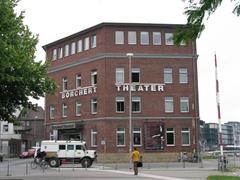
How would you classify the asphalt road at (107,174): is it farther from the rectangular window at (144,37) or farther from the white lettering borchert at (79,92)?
the rectangular window at (144,37)

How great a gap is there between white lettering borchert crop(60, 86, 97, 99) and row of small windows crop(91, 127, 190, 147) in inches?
190

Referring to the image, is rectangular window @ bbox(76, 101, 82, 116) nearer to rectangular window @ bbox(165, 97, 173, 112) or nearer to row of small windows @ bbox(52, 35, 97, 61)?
row of small windows @ bbox(52, 35, 97, 61)

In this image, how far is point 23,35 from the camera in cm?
2442

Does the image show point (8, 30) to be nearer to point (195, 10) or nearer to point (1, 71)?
point (1, 71)

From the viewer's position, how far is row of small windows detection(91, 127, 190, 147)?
5397cm

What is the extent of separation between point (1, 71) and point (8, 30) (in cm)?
187

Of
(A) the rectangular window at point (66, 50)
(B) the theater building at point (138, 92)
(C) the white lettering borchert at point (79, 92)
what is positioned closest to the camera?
(B) the theater building at point (138, 92)

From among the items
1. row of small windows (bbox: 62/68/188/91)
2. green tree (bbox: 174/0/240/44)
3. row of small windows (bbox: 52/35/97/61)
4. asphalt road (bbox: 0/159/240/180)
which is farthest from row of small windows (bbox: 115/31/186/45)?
green tree (bbox: 174/0/240/44)

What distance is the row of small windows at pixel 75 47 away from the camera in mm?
58000

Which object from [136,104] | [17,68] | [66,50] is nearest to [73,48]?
[66,50]

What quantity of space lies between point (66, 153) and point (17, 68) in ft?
69.5

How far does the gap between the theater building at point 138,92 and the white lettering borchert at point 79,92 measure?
125mm

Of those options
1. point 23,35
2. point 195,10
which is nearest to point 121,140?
point 23,35

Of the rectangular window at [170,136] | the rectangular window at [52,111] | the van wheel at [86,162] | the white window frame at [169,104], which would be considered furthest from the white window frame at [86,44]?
the van wheel at [86,162]
